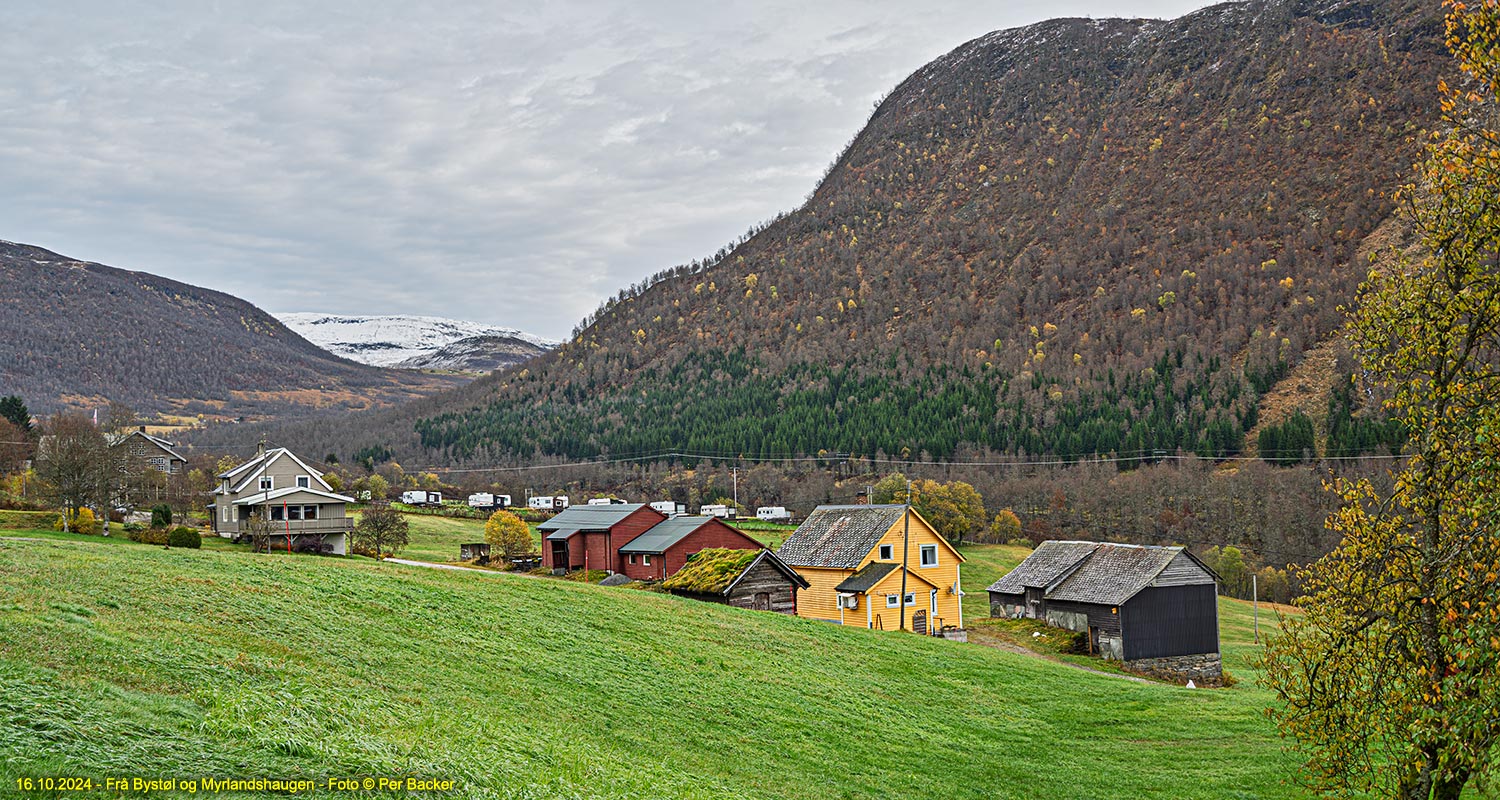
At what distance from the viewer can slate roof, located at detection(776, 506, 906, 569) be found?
49.5 metres

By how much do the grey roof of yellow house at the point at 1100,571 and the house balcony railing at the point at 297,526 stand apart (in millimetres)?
41307

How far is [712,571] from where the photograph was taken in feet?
146

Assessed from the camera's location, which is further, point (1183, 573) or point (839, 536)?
point (839, 536)

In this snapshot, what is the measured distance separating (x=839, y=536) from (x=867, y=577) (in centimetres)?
375

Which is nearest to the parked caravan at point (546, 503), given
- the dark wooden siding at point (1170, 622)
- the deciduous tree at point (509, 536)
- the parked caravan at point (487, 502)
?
the parked caravan at point (487, 502)

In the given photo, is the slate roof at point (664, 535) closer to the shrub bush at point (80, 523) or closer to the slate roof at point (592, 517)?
the slate roof at point (592, 517)

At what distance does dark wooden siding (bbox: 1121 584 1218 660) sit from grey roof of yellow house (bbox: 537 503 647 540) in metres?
28.4

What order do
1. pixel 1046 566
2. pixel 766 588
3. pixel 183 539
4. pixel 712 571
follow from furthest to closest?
pixel 1046 566, pixel 766 588, pixel 712 571, pixel 183 539

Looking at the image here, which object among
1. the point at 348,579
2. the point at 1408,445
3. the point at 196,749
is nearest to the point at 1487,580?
the point at 1408,445

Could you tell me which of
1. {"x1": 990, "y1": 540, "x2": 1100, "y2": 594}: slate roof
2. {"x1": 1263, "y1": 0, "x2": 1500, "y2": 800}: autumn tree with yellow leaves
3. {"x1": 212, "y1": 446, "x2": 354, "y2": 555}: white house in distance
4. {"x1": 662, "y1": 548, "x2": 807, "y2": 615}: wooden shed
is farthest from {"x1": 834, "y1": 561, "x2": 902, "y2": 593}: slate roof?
{"x1": 1263, "y1": 0, "x2": 1500, "y2": 800}: autumn tree with yellow leaves

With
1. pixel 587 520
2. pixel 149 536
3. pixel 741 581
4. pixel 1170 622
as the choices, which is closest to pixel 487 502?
pixel 587 520

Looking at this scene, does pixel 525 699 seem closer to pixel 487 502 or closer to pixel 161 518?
pixel 161 518

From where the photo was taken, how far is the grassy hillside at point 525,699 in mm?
11180

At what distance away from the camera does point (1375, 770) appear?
1118 centimetres
